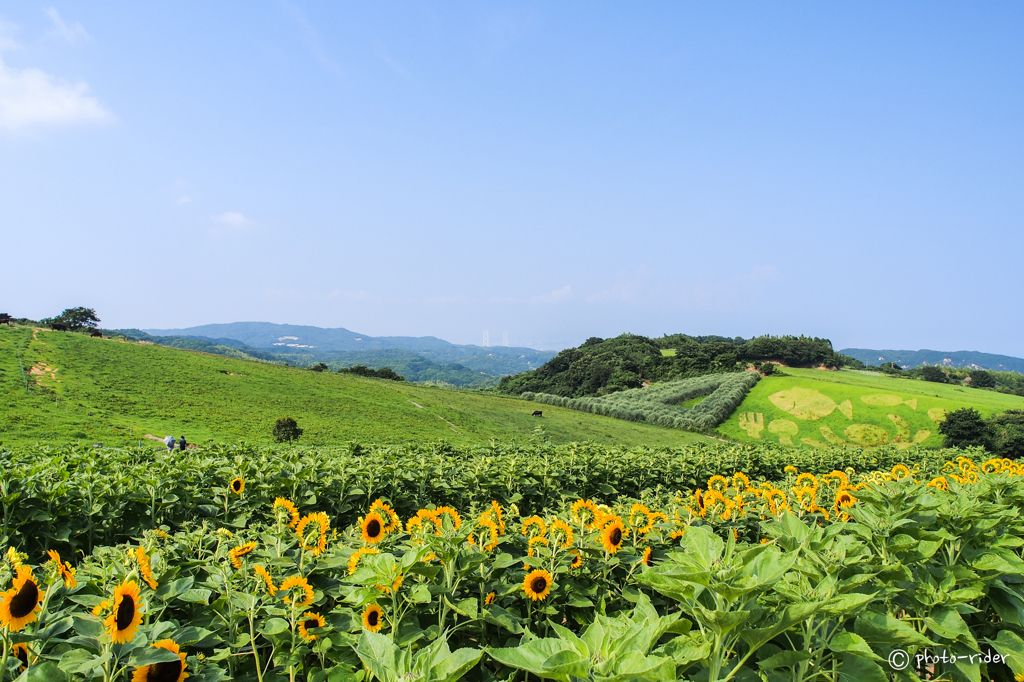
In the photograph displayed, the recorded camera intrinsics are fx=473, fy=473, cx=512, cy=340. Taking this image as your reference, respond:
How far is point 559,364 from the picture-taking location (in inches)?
3575

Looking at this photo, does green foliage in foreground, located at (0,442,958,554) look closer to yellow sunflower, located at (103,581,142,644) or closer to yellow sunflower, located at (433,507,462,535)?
yellow sunflower, located at (433,507,462,535)

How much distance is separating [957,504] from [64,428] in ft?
88.6

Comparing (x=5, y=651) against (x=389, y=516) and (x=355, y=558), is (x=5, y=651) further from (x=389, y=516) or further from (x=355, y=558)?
(x=389, y=516)

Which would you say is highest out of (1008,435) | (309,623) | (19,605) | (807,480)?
(19,605)

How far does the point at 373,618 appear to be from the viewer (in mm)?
1811

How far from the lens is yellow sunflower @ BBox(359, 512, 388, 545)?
8.01ft

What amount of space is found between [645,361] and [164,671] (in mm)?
84010

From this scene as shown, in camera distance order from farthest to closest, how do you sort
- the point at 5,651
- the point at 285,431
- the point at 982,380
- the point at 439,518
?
the point at 982,380, the point at 285,431, the point at 439,518, the point at 5,651

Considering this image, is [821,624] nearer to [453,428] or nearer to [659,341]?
[453,428]

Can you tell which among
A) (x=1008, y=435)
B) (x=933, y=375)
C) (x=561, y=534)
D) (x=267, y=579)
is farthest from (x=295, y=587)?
(x=933, y=375)

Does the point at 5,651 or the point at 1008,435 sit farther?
the point at 1008,435

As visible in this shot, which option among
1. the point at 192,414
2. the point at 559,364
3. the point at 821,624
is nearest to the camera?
the point at 821,624

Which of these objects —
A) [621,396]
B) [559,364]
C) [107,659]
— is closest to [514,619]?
[107,659]

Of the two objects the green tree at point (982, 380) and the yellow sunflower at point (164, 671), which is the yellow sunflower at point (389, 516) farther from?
the green tree at point (982, 380)
